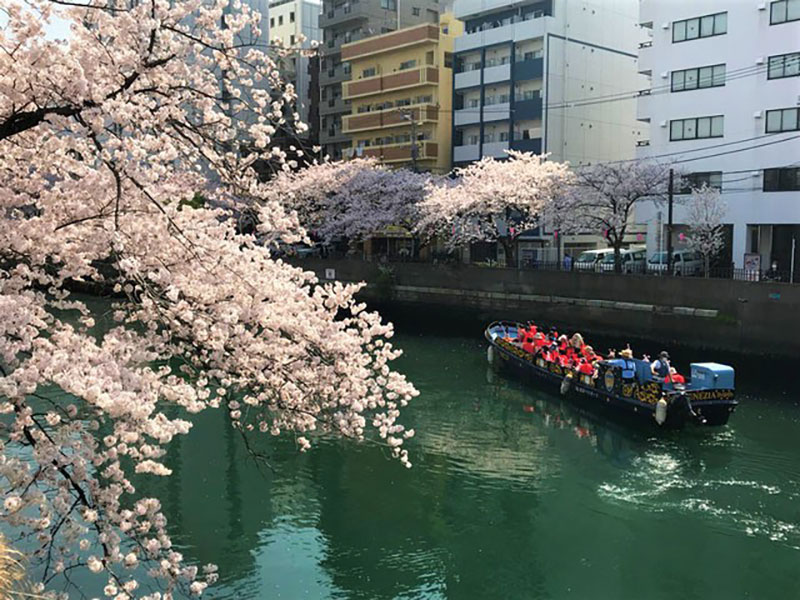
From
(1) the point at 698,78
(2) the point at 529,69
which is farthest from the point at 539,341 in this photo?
(2) the point at 529,69

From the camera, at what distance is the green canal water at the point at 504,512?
32.2 ft

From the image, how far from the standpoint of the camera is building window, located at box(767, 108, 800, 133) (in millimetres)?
27016

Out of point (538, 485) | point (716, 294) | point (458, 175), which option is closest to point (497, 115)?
point (458, 175)

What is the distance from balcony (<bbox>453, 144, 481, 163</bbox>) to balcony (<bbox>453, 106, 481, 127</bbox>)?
1308 mm

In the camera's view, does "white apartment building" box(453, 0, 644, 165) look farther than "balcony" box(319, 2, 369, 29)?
No

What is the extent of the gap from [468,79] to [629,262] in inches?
620

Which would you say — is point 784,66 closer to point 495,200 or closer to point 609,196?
point 609,196

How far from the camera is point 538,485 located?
1326cm

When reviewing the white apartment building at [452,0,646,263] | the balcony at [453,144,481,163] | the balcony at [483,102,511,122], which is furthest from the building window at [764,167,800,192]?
the balcony at [453,144,481,163]

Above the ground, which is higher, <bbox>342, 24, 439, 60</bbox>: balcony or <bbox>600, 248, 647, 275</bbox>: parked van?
<bbox>342, 24, 439, 60</bbox>: balcony

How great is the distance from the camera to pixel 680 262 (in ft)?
95.2

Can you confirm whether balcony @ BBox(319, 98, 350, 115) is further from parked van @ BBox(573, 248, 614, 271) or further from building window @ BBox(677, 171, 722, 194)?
building window @ BBox(677, 171, 722, 194)

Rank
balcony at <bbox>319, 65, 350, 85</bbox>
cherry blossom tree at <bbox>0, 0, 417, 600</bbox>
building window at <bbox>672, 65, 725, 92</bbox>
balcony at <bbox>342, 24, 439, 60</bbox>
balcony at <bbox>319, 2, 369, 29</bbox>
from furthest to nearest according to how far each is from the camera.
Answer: balcony at <bbox>319, 65, 350, 85</bbox> → balcony at <bbox>319, 2, 369, 29</bbox> → balcony at <bbox>342, 24, 439, 60</bbox> → building window at <bbox>672, 65, 725, 92</bbox> → cherry blossom tree at <bbox>0, 0, 417, 600</bbox>

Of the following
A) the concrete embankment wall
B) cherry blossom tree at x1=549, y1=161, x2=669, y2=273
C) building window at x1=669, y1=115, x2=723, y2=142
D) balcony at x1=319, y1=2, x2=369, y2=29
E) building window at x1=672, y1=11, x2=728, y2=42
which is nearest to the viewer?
the concrete embankment wall
